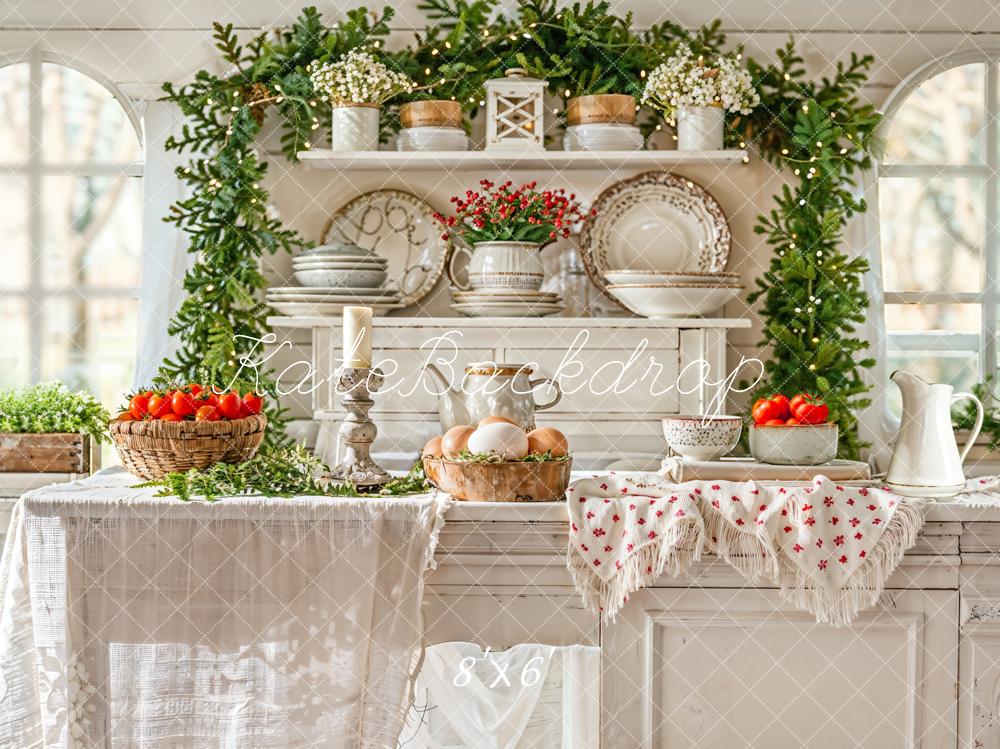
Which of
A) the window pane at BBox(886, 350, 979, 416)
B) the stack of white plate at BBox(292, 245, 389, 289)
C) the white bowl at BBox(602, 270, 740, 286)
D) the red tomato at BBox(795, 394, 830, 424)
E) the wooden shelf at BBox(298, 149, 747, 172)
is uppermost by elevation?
the wooden shelf at BBox(298, 149, 747, 172)

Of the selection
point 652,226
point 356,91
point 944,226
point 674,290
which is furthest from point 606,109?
point 944,226

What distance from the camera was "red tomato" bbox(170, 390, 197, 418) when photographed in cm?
231

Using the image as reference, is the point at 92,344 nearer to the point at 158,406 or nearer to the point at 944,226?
the point at 158,406

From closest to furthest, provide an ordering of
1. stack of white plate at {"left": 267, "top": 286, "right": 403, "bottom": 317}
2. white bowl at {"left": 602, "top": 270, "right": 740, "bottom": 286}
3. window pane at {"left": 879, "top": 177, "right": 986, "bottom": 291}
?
white bowl at {"left": 602, "top": 270, "right": 740, "bottom": 286}
stack of white plate at {"left": 267, "top": 286, "right": 403, "bottom": 317}
window pane at {"left": 879, "top": 177, "right": 986, "bottom": 291}

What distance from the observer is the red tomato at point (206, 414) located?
2.31m

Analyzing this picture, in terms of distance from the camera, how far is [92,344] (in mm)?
3982

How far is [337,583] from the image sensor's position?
2.16 m

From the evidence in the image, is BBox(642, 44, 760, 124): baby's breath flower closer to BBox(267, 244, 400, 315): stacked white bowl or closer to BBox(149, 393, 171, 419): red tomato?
BBox(267, 244, 400, 315): stacked white bowl

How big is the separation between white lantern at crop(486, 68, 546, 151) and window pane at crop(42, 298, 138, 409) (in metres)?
1.58

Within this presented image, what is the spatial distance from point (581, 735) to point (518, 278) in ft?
5.02

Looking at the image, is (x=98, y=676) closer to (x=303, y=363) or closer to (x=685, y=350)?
(x=303, y=363)

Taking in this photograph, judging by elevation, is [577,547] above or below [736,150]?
below

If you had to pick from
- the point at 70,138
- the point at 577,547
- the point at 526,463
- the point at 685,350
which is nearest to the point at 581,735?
the point at 577,547

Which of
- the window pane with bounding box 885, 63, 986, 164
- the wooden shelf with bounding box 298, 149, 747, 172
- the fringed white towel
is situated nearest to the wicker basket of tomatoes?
the fringed white towel
